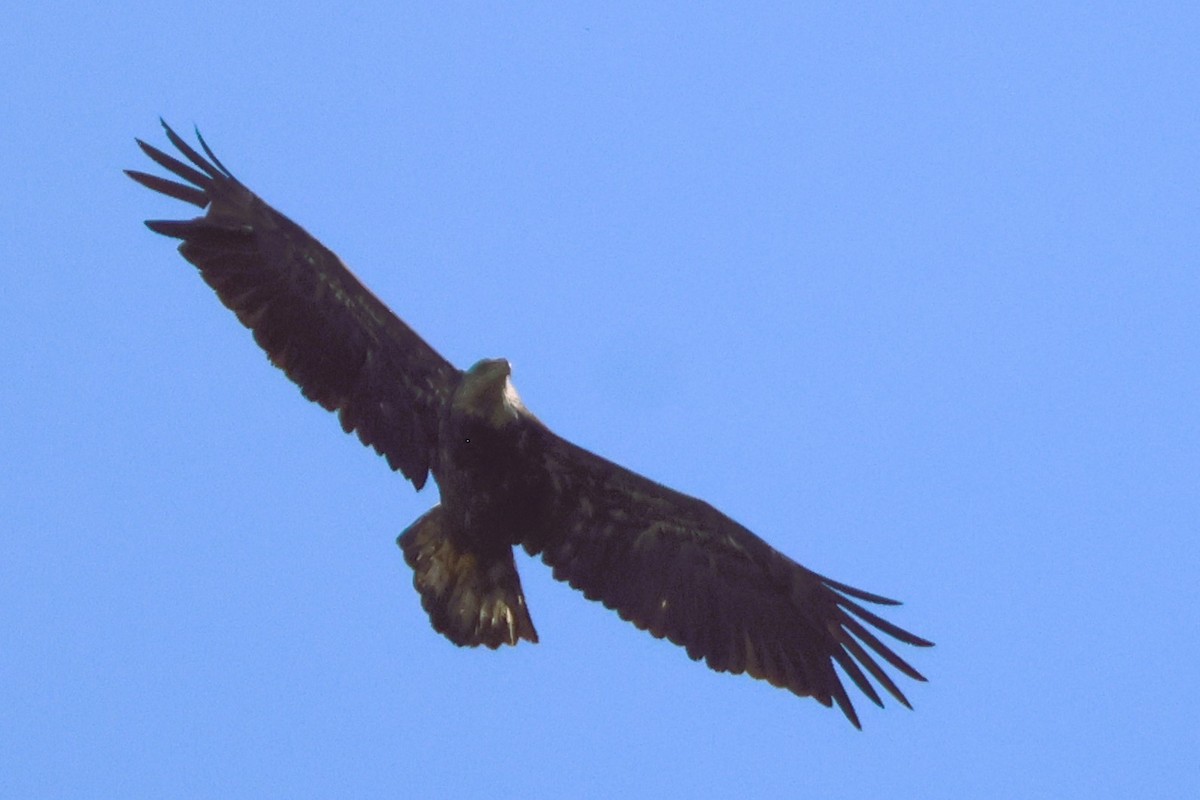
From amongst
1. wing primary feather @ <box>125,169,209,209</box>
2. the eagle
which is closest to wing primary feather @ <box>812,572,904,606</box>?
the eagle

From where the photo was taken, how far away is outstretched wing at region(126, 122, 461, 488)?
13562mm

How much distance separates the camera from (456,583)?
13.6 metres

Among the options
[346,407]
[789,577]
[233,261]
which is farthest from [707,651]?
[233,261]

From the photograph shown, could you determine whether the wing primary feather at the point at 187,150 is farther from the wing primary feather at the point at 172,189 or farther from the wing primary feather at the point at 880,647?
the wing primary feather at the point at 880,647

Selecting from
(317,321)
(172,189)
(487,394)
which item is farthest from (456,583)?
(172,189)

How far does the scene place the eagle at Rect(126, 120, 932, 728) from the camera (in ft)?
44.3

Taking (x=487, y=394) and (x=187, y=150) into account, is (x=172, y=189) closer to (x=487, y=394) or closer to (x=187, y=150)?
(x=187, y=150)

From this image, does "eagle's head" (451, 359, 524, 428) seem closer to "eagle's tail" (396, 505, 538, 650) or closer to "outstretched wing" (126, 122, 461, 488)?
"outstretched wing" (126, 122, 461, 488)

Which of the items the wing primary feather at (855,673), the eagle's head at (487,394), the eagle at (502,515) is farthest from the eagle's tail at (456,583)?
the wing primary feather at (855,673)

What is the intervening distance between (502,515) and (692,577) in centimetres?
131

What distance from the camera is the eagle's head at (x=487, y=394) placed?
13062mm

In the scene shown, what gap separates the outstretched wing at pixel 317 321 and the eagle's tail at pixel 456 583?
0.36 m

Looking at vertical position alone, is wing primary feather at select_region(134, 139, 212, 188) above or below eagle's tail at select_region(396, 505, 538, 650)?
above

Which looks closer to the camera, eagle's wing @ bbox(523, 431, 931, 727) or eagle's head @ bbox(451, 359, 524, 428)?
eagle's head @ bbox(451, 359, 524, 428)
